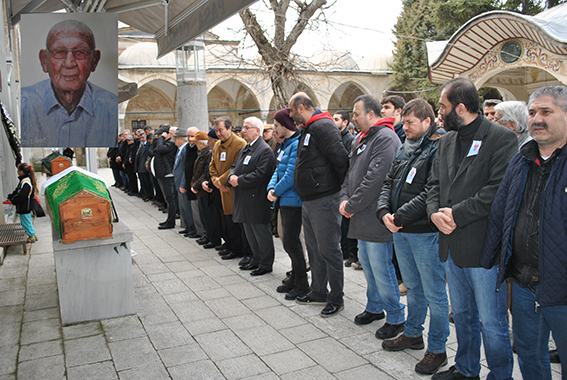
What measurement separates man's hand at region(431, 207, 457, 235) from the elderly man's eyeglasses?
14.5 ft

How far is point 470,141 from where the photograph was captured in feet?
9.63

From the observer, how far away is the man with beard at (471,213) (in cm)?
281

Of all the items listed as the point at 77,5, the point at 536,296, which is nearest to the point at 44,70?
the point at 77,5

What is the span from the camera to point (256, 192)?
230 inches

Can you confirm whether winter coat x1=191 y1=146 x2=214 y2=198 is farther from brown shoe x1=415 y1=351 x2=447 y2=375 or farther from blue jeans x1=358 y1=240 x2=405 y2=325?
brown shoe x1=415 y1=351 x2=447 y2=375

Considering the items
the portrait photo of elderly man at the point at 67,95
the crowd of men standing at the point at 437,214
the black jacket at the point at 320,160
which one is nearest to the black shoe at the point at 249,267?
the crowd of men standing at the point at 437,214

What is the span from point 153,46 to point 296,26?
22.1 meters

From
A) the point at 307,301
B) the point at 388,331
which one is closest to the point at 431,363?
the point at 388,331

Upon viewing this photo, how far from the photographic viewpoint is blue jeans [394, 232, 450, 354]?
3363 mm

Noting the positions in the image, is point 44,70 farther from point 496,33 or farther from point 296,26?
point 496,33

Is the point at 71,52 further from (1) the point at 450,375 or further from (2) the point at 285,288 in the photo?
(1) the point at 450,375

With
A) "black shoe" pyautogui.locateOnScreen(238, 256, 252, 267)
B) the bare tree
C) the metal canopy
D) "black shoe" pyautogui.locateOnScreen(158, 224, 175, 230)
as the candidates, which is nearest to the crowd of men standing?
"black shoe" pyautogui.locateOnScreen(238, 256, 252, 267)

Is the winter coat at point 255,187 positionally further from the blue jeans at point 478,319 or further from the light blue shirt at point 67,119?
the blue jeans at point 478,319

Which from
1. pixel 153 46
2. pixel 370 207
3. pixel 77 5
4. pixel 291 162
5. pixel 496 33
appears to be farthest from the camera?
pixel 153 46
